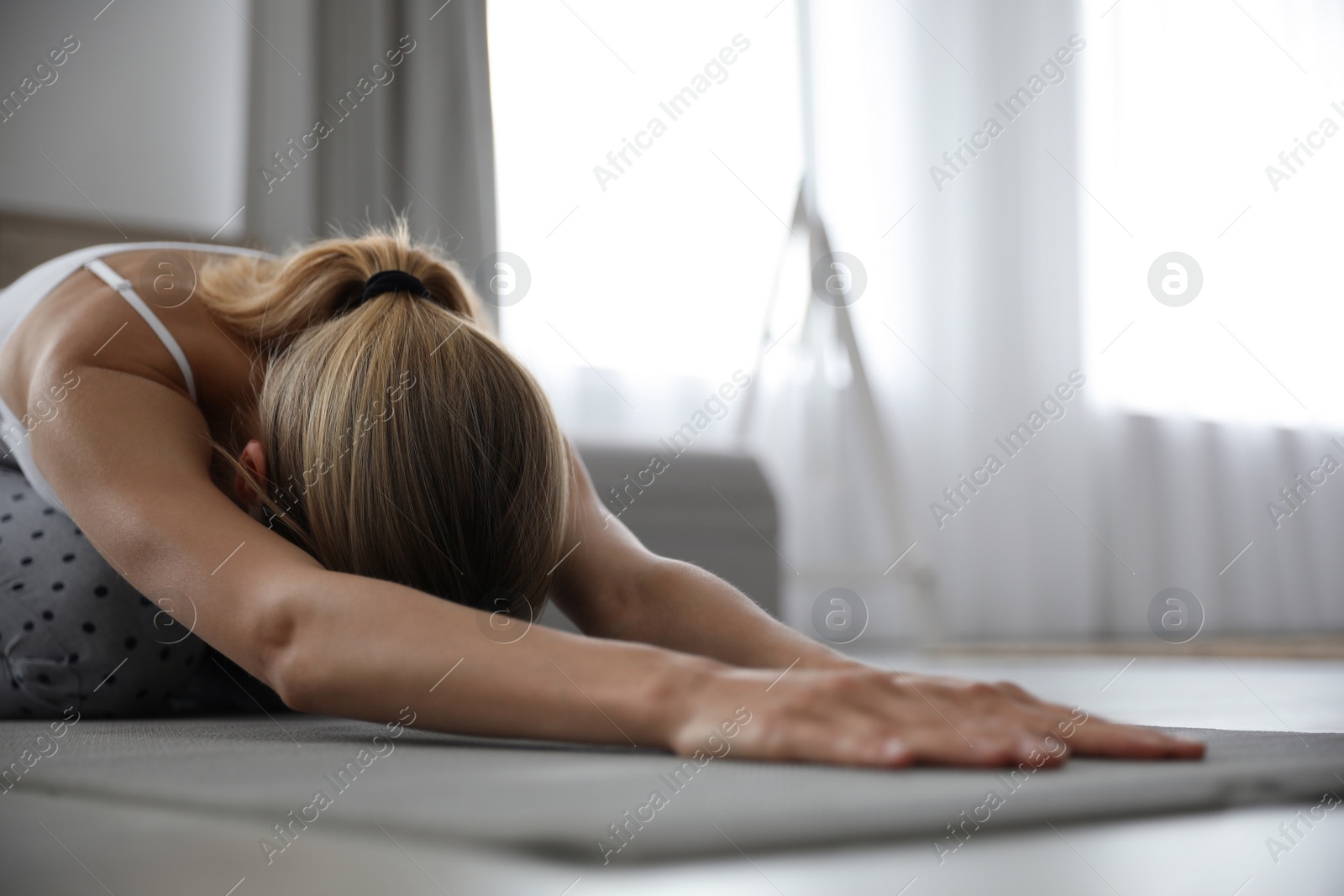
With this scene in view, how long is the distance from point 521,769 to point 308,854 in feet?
0.53

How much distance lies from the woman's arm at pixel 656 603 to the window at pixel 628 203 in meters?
1.80

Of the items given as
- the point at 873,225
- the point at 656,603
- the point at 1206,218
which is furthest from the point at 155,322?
the point at 1206,218

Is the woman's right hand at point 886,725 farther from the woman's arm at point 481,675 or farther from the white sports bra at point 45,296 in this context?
the white sports bra at point 45,296

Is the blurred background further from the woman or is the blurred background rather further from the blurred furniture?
the woman

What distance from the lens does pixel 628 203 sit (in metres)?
2.92

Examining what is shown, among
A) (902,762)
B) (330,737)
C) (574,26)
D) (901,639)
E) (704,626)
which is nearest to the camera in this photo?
(902,762)

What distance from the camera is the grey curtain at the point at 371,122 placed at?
2.80 meters

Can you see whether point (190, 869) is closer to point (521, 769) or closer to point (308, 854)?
point (308, 854)

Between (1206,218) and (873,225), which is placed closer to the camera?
(873,225)

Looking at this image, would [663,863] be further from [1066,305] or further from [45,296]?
[1066,305]

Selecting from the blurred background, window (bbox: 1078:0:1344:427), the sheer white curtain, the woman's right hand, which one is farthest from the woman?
window (bbox: 1078:0:1344:427)

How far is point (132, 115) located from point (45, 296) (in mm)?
1969

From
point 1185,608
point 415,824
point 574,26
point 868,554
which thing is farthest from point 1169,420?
point 415,824

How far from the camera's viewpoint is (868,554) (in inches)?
126
